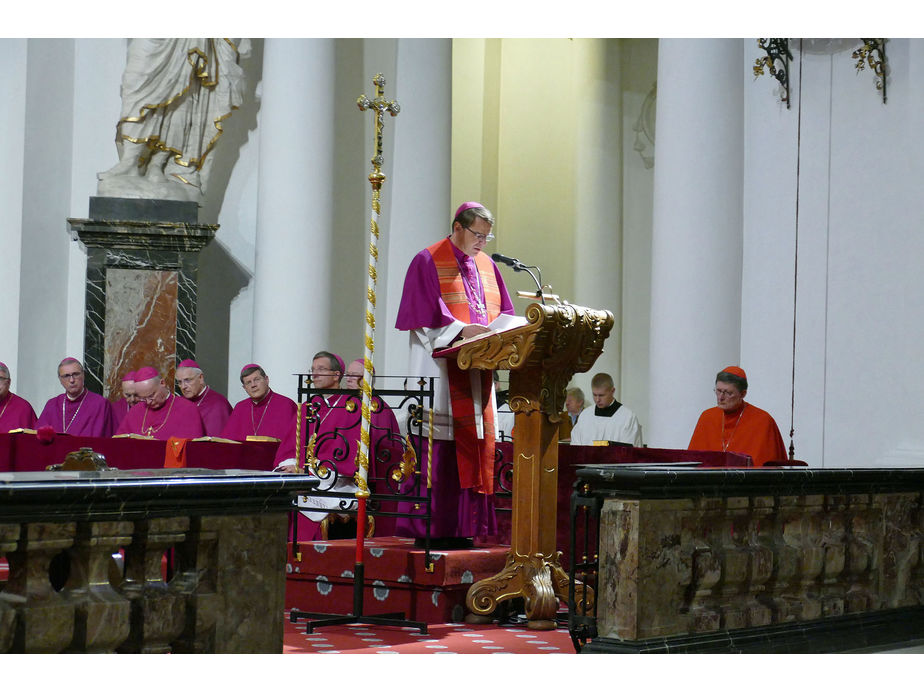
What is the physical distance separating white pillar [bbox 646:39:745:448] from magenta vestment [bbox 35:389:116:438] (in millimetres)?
4425

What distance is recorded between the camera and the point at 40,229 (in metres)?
12.8

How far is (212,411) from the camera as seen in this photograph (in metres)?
10.7

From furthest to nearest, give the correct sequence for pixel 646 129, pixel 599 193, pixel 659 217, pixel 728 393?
pixel 646 129 < pixel 599 193 < pixel 659 217 < pixel 728 393

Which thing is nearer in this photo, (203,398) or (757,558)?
(757,558)

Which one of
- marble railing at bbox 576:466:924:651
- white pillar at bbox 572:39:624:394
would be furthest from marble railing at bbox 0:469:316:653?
white pillar at bbox 572:39:624:394

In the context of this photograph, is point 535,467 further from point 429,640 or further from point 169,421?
point 169,421

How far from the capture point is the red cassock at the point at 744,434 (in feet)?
30.0

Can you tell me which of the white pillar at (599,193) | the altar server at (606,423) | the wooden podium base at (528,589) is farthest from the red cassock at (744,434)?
the white pillar at (599,193)

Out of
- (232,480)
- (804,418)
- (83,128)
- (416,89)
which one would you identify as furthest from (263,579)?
(83,128)

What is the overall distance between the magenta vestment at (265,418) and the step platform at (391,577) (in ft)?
9.30

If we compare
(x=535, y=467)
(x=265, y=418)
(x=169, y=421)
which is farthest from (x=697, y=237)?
(x=535, y=467)

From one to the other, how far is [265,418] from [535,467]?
3865 millimetres

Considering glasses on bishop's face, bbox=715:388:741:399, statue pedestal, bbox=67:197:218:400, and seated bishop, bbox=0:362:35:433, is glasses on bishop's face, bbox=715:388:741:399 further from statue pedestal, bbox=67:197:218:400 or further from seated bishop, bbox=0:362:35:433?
seated bishop, bbox=0:362:35:433

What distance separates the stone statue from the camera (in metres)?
11.6
